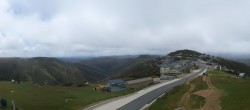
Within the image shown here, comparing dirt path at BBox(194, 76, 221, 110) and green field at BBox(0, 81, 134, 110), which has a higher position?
dirt path at BBox(194, 76, 221, 110)

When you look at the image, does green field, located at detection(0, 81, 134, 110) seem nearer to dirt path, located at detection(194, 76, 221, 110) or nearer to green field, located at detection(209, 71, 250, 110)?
dirt path, located at detection(194, 76, 221, 110)

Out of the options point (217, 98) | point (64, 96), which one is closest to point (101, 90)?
point (64, 96)

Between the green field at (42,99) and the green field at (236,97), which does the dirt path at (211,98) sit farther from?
the green field at (42,99)

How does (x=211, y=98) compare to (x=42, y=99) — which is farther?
(x=42, y=99)

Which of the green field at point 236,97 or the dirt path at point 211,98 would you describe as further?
the dirt path at point 211,98

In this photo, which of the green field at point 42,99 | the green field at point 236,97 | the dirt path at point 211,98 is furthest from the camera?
the green field at point 42,99

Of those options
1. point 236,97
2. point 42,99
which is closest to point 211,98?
point 236,97

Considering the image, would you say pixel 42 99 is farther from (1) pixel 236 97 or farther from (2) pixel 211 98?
(1) pixel 236 97

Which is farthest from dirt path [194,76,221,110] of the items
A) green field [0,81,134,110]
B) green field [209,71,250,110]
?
green field [0,81,134,110]

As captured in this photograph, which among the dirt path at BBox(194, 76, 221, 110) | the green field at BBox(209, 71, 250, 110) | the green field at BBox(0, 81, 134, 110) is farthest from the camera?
the green field at BBox(0, 81, 134, 110)

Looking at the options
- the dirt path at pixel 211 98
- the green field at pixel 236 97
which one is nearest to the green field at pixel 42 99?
the dirt path at pixel 211 98

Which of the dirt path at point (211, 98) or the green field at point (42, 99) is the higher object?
the dirt path at point (211, 98)

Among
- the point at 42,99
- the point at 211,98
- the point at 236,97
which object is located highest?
the point at 236,97
